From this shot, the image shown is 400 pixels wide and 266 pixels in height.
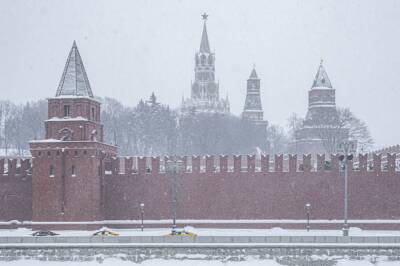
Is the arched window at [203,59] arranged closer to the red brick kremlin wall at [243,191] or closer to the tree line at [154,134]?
the tree line at [154,134]

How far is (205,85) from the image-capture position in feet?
434

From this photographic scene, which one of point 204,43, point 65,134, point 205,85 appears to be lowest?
point 65,134

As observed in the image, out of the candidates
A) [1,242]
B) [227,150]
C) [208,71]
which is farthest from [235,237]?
[208,71]

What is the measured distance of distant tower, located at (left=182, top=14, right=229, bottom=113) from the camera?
130 metres

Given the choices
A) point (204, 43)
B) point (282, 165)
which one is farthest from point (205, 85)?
point (282, 165)

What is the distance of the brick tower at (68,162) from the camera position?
43.1 m

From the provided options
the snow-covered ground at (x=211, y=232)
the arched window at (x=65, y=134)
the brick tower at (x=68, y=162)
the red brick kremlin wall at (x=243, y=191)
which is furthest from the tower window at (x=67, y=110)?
the snow-covered ground at (x=211, y=232)

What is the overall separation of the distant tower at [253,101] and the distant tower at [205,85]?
13130 mm

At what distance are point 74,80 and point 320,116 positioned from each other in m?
42.5

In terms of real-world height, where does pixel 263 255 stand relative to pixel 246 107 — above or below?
below

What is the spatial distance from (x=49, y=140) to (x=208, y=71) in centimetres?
8941

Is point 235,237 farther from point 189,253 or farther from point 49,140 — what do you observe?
point 49,140

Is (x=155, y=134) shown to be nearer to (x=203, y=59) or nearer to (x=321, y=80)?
(x=321, y=80)

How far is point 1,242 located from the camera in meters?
37.2
